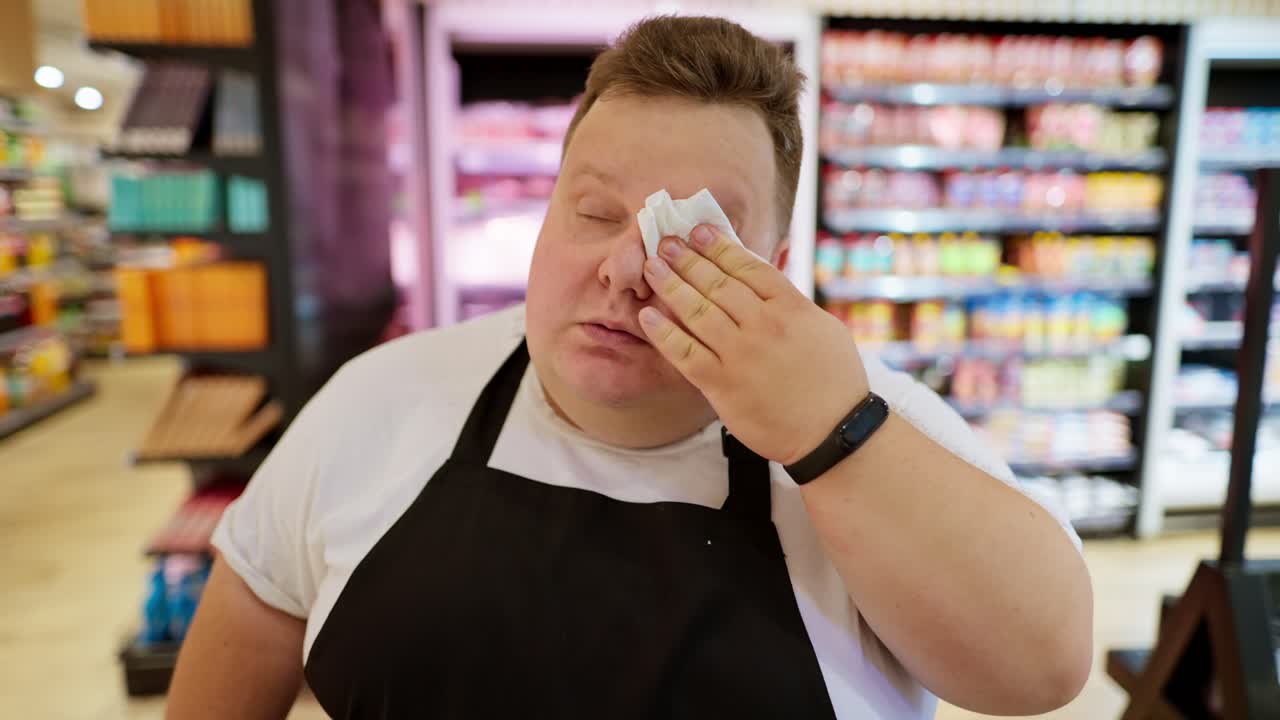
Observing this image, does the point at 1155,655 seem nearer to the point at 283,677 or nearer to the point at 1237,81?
the point at 283,677

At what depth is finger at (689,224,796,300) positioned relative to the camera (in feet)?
2.49

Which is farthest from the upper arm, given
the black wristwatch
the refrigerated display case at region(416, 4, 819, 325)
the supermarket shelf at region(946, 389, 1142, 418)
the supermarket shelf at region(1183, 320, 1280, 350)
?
the supermarket shelf at region(1183, 320, 1280, 350)

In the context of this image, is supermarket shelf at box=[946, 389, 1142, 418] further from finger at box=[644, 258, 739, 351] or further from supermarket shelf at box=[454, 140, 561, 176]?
finger at box=[644, 258, 739, 351]

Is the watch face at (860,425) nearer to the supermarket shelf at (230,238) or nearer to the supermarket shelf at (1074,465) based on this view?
the supermarket shelf at (230,238)

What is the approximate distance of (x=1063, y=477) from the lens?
449 cm

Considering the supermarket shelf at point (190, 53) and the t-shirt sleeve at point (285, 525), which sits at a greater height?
the supermarket shelf at point (190, 53)

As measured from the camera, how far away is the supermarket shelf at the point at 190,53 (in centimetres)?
260

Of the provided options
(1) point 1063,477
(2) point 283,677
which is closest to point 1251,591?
(2) point 283,677

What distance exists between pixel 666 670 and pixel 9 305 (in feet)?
26.4

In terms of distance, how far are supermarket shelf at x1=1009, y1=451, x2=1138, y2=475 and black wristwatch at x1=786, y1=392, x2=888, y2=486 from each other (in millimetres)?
3919

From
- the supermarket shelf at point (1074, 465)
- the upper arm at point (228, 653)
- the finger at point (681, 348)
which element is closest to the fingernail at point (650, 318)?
the finger at point (681, 348)

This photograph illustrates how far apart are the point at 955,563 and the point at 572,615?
15.4 inches

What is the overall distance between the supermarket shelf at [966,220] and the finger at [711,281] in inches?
132

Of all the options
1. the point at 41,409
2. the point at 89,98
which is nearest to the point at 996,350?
the point at 41,409
